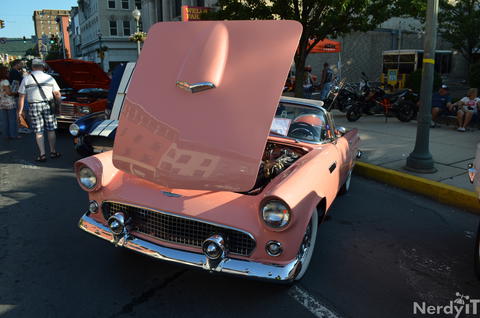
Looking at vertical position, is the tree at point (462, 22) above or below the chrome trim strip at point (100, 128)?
above

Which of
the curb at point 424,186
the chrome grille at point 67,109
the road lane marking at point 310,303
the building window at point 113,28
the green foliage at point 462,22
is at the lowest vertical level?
the road lane marking at point 310,303

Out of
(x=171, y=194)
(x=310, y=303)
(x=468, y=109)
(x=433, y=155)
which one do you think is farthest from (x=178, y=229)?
(x=468, y=109)

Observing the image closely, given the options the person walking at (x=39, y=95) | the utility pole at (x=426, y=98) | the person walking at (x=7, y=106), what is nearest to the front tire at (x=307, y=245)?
the utility pole at (x=426, y=98)

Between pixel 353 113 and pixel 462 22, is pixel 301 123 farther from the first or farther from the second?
pixel 462 22

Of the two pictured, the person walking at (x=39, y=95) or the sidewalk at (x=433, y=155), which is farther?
the person walking at (x=39, y=95)

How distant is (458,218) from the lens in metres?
4.48

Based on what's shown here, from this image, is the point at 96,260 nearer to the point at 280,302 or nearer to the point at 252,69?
the point at 280,302

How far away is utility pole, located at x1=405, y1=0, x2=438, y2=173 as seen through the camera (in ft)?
18.0

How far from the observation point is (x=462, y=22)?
2016 centimetres

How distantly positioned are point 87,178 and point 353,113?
890 centimetres

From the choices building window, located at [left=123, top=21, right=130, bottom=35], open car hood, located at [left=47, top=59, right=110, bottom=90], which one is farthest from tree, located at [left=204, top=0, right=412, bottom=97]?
building window, located at [left=123, top=21, right=130, bottom=35]

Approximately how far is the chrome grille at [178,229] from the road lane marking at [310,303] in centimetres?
58

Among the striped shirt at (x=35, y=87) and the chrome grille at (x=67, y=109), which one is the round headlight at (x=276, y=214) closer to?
the striped shirt at (x=35, y=87)

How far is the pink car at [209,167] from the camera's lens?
262 centimetres
